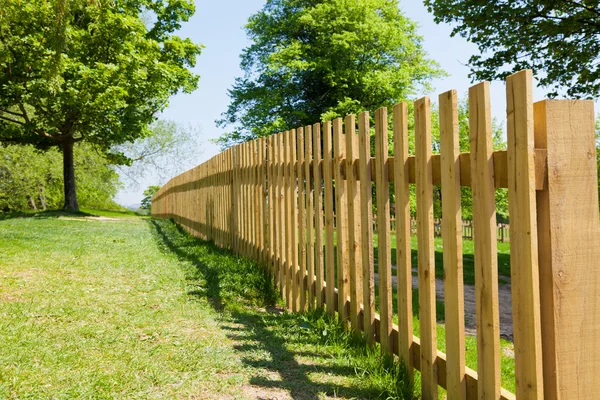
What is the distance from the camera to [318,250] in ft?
16.0

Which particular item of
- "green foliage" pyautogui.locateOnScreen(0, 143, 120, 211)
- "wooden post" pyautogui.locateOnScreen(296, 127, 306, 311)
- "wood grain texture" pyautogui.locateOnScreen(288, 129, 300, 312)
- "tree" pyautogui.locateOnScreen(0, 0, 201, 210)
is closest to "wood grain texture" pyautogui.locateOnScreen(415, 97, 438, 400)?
"wooden post" pyautogui.locateOnScreen(296, 127, 306, 311)

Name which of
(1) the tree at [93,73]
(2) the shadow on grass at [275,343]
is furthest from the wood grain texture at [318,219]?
(1) the tree at [93,73]

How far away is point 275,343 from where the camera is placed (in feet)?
13.9

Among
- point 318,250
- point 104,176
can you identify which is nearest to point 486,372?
point 318,250

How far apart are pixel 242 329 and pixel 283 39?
1111 inches


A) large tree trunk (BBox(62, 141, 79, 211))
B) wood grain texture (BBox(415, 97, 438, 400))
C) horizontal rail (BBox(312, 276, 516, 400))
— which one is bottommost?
horizontal rail (BBox(312, 276, 516, 400))

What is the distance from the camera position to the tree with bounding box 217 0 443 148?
89.9 ft

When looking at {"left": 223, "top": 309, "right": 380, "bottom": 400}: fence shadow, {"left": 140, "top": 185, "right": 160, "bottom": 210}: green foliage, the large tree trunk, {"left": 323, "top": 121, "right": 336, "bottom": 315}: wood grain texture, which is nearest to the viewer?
{"left": 223, "top": 309, "right": 380, "bottom": 400}: fence shadow

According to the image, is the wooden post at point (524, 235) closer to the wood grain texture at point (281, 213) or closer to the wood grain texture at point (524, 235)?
the wood grain texture at point (524, 235)

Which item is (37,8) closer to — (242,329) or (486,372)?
(242,329)

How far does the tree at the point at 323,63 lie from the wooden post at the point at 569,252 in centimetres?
2429

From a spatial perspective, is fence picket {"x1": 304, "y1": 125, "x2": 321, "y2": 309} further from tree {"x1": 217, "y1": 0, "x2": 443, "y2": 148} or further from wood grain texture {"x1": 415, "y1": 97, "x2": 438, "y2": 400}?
tree {"x1": 217, "y1": 0, "x2": 443, "y2": 148}

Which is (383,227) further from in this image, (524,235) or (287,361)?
(524,235)

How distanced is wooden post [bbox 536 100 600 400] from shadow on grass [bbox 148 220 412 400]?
114cm
